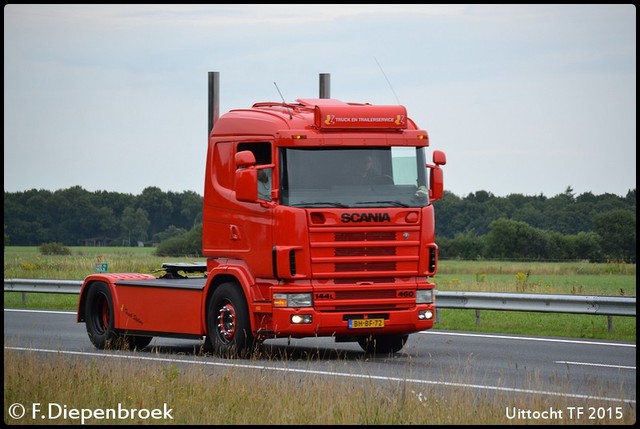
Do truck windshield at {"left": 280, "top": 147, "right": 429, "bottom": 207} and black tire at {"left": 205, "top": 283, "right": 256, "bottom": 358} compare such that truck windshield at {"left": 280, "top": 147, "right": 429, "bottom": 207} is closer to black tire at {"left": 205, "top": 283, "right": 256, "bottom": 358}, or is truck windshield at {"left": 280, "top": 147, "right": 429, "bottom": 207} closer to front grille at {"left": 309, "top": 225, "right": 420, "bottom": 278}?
front grille at {"left": 309, "top": 225, "right": 420, "bottom": 278}

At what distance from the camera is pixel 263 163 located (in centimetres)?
1725

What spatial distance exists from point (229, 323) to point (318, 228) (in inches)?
75.3

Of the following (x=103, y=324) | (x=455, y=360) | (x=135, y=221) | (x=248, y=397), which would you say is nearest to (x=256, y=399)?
(x=248, y=397)

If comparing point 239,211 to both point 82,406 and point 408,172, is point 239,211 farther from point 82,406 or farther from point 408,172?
point 82,406

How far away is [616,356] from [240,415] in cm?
809

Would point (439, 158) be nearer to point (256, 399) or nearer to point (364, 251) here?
point (364, 251)

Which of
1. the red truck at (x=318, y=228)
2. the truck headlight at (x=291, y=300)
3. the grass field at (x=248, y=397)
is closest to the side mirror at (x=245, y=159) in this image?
the red truck at (x=318, y=228)

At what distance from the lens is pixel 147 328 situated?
61.6 feet

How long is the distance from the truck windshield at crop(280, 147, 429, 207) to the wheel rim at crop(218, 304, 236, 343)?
1737 millimetres

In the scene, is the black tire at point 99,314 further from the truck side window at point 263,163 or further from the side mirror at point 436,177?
the side mirror at point 436,177

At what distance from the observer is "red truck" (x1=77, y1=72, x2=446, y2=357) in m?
16.7

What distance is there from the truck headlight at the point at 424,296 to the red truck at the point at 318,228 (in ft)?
0.06

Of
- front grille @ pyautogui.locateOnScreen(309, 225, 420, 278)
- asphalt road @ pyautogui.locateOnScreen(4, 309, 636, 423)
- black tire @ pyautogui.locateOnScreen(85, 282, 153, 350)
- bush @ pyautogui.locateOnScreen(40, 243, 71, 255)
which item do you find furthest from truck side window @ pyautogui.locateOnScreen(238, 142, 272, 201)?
bush @ pyautogui.locateOnScreen(40, 243, 71, 255)

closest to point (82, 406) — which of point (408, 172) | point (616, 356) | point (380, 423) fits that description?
point (380, 423)
